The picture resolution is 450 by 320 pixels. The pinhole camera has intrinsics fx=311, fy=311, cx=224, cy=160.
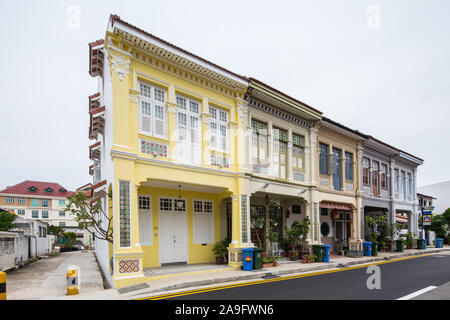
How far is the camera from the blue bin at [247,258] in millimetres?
12297

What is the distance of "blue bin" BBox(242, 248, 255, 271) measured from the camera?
484 inches

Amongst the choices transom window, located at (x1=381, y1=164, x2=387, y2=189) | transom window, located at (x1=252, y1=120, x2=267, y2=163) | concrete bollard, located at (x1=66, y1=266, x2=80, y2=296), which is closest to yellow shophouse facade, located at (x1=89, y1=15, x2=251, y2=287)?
concrete bollard, located at (x1=66, y1=266, x2=80, y2=296)

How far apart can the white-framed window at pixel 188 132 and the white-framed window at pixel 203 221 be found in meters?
2.93

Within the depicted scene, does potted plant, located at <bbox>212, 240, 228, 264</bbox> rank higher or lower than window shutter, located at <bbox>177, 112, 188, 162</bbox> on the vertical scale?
lower

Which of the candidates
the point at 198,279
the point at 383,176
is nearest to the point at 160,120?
the point at 198,279

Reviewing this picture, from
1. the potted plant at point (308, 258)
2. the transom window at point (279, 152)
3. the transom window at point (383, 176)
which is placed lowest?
the potted plant at point (308, 258)

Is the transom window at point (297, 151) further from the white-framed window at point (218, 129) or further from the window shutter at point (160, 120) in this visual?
the window shutter at point (160, 120)

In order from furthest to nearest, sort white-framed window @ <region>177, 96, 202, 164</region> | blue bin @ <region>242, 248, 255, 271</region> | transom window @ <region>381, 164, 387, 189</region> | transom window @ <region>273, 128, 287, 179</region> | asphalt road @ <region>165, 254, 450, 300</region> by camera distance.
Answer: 1. transom window @ <region>381, 164, 387, 189</region>
2. transom window @ <region>273, 128, 287, 179</region>
3. blue bin @ <region>242, 248, 255, 271</region>
4. white-framed window @ <region>177, 96, 202, 164</region>
5. asphalt road @ <region>165, 254, 450, 300</region>

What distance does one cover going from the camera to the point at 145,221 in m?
12.5

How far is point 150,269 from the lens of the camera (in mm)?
11734

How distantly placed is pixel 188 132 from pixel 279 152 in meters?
5.78

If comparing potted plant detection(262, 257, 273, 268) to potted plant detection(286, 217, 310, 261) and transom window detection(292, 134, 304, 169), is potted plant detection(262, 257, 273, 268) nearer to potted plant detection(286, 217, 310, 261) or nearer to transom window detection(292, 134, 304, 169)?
potted plant detection(286, 217, 310, 261)

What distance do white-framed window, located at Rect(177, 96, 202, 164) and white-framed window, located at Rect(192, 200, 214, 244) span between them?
9.62ft

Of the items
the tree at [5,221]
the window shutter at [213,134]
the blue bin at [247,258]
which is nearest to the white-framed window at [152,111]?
the window shutter at [213,134]
